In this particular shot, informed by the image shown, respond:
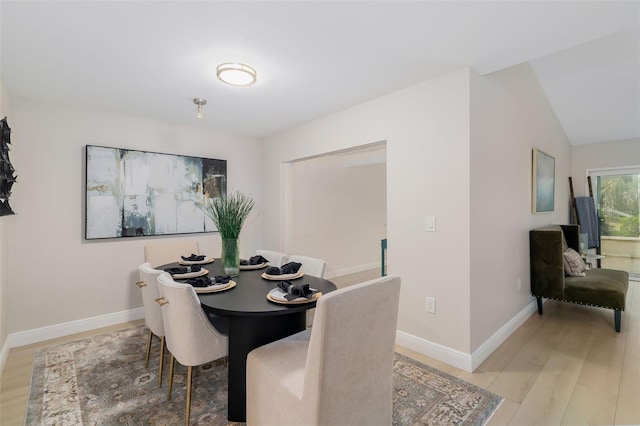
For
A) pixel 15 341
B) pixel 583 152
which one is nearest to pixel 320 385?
pixel 15 341

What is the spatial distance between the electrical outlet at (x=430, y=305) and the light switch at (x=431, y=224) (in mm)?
576

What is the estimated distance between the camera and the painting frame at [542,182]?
336cm

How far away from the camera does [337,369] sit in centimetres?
120

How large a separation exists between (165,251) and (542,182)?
14.6 feet

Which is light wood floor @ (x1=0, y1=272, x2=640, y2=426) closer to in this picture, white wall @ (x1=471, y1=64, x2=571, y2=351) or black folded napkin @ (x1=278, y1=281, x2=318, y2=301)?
white wall @ (x1=471, y1=64, x2=571, y2=351)

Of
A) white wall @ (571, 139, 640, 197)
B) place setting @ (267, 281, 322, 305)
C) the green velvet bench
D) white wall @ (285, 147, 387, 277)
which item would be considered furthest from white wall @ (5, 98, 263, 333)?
white wall @ (571, 139, 640, 197)

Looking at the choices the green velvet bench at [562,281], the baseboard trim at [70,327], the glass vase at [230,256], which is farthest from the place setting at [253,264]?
the green velvet bench at [562,281]

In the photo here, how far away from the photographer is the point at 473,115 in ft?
7.47

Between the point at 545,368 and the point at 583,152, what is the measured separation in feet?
15.3

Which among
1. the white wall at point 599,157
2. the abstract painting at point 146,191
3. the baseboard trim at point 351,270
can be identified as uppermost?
the white wall at point 599,157

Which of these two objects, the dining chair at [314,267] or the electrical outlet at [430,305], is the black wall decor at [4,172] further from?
the electrical outlet at [430,305]

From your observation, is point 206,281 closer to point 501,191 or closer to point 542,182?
point 501,191

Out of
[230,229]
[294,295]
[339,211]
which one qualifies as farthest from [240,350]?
[339,211]

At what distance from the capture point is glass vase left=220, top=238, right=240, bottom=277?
2270 mm
